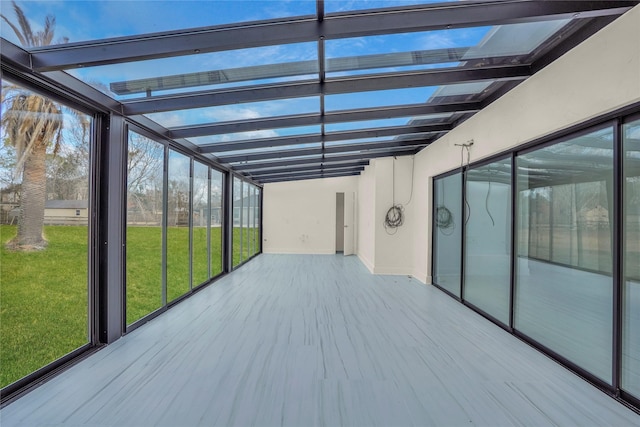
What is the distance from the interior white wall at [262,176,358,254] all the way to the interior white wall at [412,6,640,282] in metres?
6.17

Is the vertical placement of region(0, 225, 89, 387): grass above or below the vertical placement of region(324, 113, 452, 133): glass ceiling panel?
below

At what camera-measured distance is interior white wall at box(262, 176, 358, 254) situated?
10203mm

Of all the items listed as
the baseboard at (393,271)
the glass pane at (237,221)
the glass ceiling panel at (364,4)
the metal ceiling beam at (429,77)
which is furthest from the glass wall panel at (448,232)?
the glass pane at (237,221)

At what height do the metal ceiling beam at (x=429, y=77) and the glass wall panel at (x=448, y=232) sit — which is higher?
the metal ceiling beam at (x=429, y=77)

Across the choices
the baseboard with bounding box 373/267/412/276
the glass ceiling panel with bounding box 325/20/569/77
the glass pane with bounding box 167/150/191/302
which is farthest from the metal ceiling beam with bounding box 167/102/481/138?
the baseboard with bounding box 373/267/412/276

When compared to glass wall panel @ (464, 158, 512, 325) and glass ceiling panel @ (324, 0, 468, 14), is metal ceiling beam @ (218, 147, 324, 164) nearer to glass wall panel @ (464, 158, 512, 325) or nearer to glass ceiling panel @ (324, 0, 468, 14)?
glass wall panel @ (464, 158, 512, 325)

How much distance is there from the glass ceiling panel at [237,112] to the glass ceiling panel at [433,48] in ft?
2.50

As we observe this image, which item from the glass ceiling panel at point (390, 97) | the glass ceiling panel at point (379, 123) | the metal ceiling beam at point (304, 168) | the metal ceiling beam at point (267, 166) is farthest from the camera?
the metal ceiling beam at point (304, 168)

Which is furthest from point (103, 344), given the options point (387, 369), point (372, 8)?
point (372, 8)

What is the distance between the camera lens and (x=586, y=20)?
216cm

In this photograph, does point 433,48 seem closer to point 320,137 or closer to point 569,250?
point 569,250

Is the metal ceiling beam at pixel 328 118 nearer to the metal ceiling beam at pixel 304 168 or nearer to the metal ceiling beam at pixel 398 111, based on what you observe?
the metal ceiling beam at pixel 398 111

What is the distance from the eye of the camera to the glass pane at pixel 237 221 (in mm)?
7037

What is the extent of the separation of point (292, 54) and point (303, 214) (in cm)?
795
